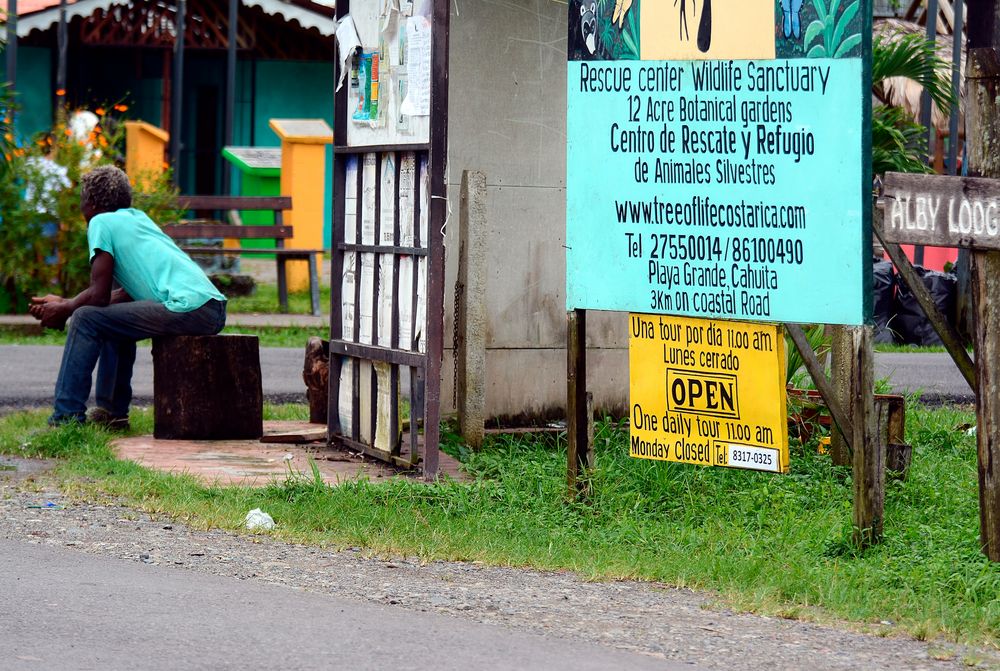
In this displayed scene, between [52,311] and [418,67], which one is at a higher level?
[418,67]

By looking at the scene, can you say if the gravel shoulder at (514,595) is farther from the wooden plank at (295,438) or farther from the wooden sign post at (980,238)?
the wooden plank at (295,438)

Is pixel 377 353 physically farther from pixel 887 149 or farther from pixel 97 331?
pixel 887 149

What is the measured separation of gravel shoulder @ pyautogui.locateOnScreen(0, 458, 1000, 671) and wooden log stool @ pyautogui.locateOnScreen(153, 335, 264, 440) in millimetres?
1906

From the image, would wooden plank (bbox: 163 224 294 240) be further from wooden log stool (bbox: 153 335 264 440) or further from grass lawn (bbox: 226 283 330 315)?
wooden log stool (bbox: 153 335 264 440)

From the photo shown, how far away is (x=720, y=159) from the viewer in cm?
646

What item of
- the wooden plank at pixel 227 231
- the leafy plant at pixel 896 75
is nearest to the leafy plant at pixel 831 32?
the leafy plant at pixel 896 75

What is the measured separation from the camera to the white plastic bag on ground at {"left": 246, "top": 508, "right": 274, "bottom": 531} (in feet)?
22.1

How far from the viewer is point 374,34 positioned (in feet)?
27.4

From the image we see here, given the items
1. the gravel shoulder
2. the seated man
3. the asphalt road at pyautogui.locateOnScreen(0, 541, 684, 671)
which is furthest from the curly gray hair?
the asphalt road at pyautogui.locateOnScreen(0, 541, 684, 671)

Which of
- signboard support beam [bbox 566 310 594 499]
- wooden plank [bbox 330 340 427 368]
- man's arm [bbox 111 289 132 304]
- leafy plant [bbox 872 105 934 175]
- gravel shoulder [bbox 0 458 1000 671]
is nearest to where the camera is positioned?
gravel shoulder [bbox 0 458 1000 671]

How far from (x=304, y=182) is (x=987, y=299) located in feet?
48.9

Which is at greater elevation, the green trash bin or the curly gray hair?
the green trash bin

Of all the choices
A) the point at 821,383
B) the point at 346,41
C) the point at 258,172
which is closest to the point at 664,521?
the point at 821,383

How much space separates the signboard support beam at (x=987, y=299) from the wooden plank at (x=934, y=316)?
0.22 meters
